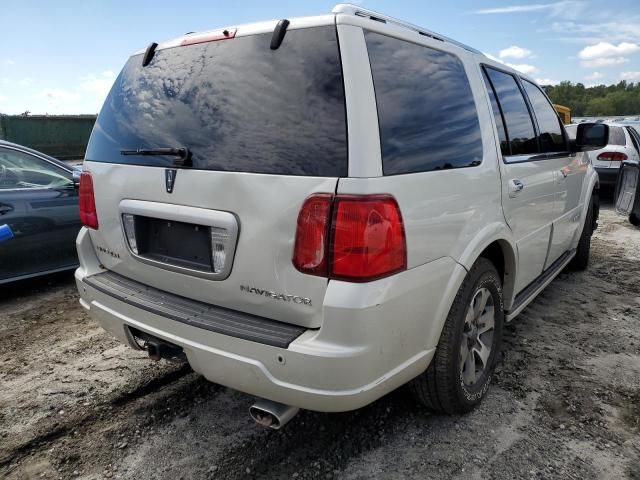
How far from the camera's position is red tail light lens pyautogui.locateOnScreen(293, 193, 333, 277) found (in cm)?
182

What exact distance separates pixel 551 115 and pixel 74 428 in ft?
12.9

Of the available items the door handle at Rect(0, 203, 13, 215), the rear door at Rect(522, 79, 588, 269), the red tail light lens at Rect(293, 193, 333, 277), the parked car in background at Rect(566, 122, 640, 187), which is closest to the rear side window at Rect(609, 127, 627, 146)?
the parked car in background at Rect(566, 122, 640, 187)

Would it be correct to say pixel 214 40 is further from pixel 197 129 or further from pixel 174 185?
pixel 174 185

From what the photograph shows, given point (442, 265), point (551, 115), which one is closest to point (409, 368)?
point (442, 265)

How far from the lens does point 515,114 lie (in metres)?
3.15

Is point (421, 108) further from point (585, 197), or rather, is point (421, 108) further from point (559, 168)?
point (585, 197)

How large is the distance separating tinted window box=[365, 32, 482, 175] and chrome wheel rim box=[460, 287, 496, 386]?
733 millimetres

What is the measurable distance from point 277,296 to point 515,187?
5.37 ft

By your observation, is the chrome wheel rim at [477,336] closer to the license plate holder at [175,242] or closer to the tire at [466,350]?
the tire at [466,350]

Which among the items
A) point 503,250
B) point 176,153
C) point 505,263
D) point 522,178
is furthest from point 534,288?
point 176,153

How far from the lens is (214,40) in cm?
224

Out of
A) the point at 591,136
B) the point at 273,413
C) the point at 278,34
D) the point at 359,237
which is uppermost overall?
the point at 278,34

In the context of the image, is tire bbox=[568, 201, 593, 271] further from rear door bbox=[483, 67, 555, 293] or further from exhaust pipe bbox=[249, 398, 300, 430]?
exhaust pipe bbox=[249, 398, 300, 430]

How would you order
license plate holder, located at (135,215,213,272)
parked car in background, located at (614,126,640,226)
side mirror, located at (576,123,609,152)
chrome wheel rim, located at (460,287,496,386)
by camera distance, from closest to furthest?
license plate holder, located at (135,215,213,272) < chrome wheel rim, located at (460,287,496,386) < side mirror, located at (576,123,609,152) < parked car in background, located at (614,126,640,226)
